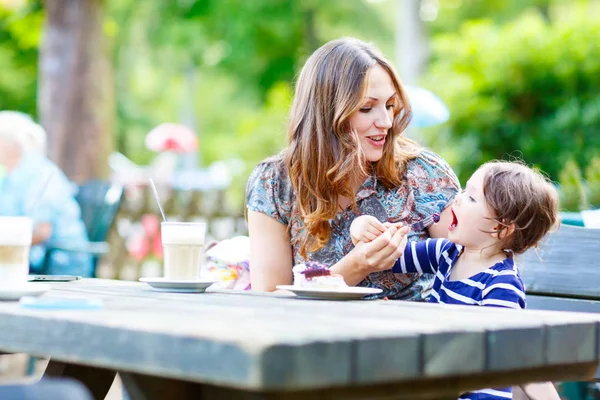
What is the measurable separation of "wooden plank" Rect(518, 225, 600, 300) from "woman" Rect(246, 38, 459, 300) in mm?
325

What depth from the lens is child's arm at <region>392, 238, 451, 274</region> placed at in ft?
9.12

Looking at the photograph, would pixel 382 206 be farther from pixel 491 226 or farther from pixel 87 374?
pixel 87 374

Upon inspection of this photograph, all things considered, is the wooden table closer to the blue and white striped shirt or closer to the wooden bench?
the blue and white striped shirt

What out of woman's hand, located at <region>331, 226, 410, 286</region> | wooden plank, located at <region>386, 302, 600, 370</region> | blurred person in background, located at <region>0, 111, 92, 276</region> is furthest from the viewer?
blurred person in background, located at <region>0, 111, 92, 276</region>

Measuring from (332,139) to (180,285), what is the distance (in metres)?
0.84

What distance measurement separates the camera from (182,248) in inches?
95.9

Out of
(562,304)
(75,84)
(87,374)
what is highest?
(75,84)

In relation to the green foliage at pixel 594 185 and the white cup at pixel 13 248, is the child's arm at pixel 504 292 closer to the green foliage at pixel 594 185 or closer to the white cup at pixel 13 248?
the white cup at pixel 13 248

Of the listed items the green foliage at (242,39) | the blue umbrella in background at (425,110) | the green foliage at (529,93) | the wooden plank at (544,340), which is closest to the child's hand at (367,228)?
the wooden plank at (544,340)

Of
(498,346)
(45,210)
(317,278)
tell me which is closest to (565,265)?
(317,278)

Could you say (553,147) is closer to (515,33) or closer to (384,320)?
(515,33)

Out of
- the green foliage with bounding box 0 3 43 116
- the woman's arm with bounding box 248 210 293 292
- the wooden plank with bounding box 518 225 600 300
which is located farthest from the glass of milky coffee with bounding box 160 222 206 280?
the green foliage with bounding box 0 3 43 116

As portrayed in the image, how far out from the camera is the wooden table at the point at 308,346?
52.8 inches

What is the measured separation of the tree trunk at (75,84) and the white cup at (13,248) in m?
7.41
